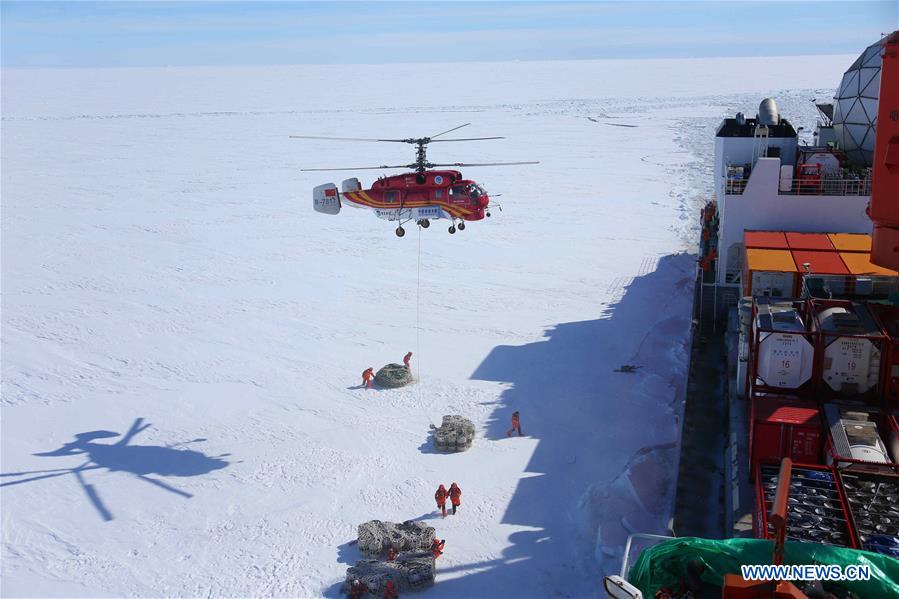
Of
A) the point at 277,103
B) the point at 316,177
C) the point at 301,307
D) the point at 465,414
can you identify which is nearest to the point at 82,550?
the point at 465,414

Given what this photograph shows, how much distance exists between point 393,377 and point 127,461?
6.39 m

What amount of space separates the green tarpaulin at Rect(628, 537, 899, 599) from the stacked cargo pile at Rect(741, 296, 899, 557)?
1776mm

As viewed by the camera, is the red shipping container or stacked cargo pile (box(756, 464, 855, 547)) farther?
the red shipping container

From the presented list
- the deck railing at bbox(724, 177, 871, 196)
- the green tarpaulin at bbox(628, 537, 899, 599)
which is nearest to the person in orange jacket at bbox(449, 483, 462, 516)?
the green tarpaulin at bbox(628, 537, 899, 599)

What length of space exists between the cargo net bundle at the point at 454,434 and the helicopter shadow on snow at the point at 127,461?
4.48 metres

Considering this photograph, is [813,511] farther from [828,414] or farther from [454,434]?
[454,434]

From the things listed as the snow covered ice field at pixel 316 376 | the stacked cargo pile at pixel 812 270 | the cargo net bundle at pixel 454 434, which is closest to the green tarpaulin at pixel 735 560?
the snow covered ice field at pixel 316 376

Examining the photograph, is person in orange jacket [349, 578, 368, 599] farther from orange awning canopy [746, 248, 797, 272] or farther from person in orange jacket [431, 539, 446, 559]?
orange awning canopy [746, 248, 797, 272]

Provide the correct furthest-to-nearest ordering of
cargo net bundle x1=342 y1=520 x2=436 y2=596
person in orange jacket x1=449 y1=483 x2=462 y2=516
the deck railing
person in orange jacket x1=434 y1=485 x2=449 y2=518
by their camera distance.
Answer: the deck railing
person in orange jacket x1=449 y1=483 x2=462 y2=516
person in orange jacket x1=434 y1=485 x2=449 y2=518
cargo net bundle x1=342 y1=520 x2=436 y2=596

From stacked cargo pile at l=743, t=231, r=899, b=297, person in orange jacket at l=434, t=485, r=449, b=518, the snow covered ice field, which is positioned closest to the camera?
the snow covered ice field

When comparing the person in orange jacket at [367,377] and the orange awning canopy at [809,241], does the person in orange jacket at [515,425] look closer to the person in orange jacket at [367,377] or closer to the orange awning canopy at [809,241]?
the person in orange jacket at [367,377]

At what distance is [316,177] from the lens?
47.7 meters

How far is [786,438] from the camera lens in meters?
12.5

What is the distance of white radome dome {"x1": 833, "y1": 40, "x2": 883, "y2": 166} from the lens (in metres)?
22.5
